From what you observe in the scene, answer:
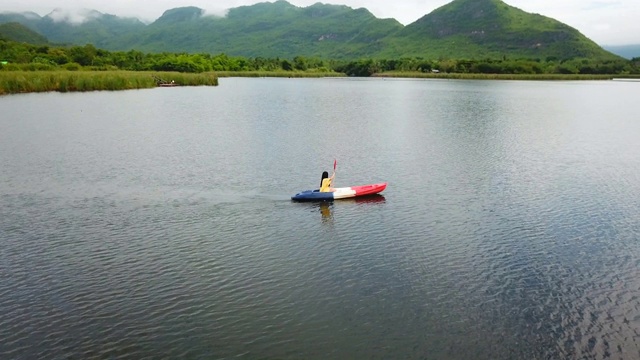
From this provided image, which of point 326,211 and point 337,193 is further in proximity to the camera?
point 337,193

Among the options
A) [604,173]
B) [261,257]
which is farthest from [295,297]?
[604,173]

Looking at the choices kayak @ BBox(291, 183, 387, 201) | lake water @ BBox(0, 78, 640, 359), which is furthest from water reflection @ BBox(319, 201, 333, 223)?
kayak @ BBox(291, 183, 387, 201)

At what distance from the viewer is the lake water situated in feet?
53.1

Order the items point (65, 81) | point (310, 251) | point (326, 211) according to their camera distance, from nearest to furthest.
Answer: point (310, 251) < point (326, 211) < point (65, 81)

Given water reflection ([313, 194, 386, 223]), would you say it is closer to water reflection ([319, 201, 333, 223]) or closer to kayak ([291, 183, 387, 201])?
water reflection ([319, 201, 333, 223])

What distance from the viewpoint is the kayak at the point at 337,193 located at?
100 feet

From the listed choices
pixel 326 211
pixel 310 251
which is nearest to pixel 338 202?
pixel 326 211

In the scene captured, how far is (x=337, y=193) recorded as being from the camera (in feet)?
102

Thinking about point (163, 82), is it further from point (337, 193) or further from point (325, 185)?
point (337, 193)

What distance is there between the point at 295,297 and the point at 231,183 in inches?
662

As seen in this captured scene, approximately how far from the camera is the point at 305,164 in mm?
40969

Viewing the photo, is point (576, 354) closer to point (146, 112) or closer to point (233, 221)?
point (233, 221)

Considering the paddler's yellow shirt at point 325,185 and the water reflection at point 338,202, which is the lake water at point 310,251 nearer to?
Answer: the water reflection at point 338,202

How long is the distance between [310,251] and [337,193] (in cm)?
811
